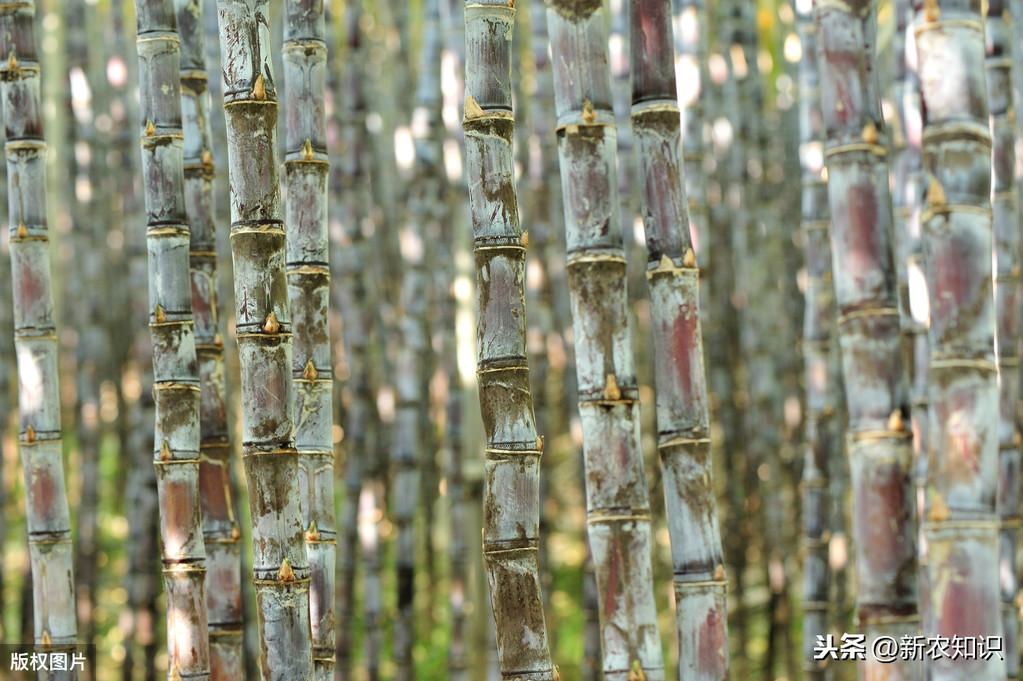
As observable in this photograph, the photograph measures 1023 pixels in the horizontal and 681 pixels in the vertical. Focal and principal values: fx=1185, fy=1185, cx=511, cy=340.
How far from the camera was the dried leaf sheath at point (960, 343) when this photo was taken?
1.62m

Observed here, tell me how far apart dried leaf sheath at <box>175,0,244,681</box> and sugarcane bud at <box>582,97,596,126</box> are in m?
0.87

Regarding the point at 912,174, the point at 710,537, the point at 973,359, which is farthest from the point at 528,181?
the point at 973,359

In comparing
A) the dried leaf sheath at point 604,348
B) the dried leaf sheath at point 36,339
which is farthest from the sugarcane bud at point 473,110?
the dried leaf sheath at point 36,339

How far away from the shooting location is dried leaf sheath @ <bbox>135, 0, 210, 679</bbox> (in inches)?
87.1

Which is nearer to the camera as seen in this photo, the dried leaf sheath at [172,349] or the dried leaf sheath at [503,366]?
the dried leaf sheath at [503,366]

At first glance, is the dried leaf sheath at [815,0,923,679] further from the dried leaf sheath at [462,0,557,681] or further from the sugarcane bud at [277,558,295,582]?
the sugarcane bud at [277,558,295,582]

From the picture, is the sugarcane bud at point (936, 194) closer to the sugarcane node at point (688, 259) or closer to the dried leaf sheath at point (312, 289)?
the sugarcane node at point (688, 259)

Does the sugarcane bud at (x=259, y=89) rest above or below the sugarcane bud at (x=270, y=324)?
above

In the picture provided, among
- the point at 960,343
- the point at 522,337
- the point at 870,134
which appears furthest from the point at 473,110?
the point at 960,343

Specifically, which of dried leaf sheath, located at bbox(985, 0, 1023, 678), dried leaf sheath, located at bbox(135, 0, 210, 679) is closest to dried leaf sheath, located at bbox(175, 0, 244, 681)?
dried leaf sheath, located at bbox(135, 0, 210, 679)

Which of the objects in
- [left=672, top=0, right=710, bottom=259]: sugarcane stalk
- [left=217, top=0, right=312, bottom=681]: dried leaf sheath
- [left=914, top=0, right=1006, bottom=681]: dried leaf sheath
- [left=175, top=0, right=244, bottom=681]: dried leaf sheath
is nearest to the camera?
[left=914, top=0, right=1006, bottom=681]: dried leaf sheath

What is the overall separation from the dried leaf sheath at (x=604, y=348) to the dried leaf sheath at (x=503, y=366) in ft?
0.33

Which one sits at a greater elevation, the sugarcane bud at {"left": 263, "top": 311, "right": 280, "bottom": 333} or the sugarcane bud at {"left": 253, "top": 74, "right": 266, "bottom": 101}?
the sugarcane bud at {"left": 253, "top": 74, "right": 266, "bottom": 101}

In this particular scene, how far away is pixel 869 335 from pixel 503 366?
1.91 feet
